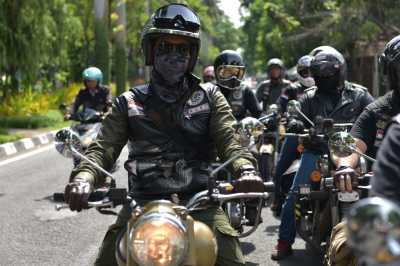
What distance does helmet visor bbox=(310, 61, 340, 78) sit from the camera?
→ 537cm

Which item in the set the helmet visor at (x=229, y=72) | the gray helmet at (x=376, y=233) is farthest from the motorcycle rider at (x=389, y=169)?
the helmet visor at (x=229, y=72)

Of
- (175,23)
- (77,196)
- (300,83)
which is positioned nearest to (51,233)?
(300,83)

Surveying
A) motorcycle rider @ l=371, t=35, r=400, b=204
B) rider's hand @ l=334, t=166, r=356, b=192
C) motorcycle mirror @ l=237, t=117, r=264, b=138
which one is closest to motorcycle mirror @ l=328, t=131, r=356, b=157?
rider's hand @ l=334, t=166, r=356, b=192

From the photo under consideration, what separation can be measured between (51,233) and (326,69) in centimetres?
312

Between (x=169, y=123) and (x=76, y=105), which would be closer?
(x=169, y=123)

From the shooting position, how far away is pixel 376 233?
143 cm

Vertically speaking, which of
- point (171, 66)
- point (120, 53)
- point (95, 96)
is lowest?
point (120, 53)

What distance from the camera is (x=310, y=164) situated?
5.50 m

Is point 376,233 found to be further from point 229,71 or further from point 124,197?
point 229,71

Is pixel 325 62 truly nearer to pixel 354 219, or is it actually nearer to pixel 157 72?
pixel 157 72

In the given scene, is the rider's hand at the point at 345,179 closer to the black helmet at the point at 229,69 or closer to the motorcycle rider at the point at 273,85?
the black helmet at the point at 229,69

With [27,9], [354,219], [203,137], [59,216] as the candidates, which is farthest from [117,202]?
[27,9]

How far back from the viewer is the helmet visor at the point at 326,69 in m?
5.37

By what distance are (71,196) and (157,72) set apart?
102 cm
